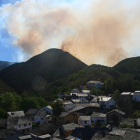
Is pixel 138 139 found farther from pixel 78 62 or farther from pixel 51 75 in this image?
pixel 78 62

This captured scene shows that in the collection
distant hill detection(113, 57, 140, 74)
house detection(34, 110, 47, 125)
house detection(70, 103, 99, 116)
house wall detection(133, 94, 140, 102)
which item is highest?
distant hill detection(113, 57, 140, 74)

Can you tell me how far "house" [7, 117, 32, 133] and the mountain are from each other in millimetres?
89825

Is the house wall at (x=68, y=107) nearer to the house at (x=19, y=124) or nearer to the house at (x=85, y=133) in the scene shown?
the house at (x=19, y=124)

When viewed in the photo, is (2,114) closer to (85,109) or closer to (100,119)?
(85,109)

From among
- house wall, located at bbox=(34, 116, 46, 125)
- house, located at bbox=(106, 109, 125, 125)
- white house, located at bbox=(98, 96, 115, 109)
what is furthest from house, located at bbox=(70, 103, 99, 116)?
house wall, located at bbox=(34, 116, 46, 125)

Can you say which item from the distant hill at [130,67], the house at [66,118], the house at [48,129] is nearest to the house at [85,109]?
the house at [66,118]

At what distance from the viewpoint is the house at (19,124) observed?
39031mm

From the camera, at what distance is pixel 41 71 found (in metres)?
165

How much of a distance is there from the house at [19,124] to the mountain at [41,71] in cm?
8982

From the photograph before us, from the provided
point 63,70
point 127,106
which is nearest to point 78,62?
point 63,70

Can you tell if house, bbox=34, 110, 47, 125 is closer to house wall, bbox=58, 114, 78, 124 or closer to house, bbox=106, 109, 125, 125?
house wall, bbox=58, 114, 78, 124

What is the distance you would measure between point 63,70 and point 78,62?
95.1 feet

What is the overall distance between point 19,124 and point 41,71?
12632 centimetres

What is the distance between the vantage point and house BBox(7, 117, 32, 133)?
39031 millimetres
